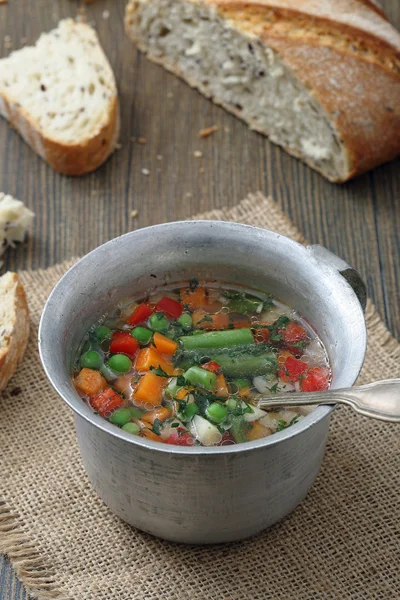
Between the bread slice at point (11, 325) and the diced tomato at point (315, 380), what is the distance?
131 centimetres

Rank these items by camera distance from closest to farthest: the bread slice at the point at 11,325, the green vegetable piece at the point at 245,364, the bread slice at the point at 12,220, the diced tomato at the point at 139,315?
the green vegetable piece at the point at 245,364 < the diced tomato at the point at 139,315 < the bread slice at the point at 11,325 < the bread slice at the point at 12,220

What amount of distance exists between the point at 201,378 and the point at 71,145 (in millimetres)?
2195

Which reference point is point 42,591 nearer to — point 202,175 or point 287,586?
point 287,586

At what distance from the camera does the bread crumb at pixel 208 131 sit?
5059 millimetres

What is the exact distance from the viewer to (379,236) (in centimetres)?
449

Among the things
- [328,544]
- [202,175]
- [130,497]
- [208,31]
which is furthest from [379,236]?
[130,497]

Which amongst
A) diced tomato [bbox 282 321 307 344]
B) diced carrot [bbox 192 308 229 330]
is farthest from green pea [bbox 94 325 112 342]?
diced tomato [bbox 282 321 307 344]

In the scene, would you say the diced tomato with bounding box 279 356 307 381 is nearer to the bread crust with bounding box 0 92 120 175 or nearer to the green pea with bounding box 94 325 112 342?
the green pea with bounding box 94 325 112 342

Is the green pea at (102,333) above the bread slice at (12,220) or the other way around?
above

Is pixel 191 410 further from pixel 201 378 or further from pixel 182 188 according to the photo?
pixel 182 188

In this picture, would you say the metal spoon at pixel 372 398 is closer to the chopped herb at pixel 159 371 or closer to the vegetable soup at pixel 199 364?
the vegetable soup at pixel 199 364

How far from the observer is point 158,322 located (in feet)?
10.3

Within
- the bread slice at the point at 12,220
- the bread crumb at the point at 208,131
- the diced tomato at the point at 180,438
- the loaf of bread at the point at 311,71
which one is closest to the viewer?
the diced tomato at the point at 180,438

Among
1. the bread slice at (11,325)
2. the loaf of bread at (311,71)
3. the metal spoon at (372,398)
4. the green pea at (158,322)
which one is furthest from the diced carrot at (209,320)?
the loaf of bread at (311,71)
